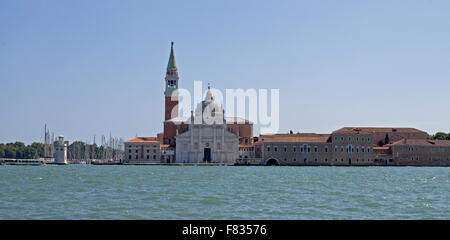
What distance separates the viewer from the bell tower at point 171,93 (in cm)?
9419

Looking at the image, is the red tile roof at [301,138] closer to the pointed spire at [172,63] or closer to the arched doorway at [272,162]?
the arched doorway at [272,162]

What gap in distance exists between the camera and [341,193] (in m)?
27.9

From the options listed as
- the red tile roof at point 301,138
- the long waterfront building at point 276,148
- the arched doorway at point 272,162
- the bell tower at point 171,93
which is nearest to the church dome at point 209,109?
the long waterfront building at point 276,148

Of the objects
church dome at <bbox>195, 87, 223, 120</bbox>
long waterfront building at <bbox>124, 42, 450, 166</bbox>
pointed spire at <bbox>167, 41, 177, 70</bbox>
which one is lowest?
long waterfront building at <bbox>124, 42, 450, 166</bbox>

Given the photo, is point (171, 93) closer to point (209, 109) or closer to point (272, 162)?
point (209, 109)

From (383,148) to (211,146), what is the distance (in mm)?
25628

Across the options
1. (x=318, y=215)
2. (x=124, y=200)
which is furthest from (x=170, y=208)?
(x=318, y=215)

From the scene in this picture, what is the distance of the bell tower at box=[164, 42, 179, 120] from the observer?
9419cm

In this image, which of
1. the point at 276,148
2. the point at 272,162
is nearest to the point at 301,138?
the point at 276,148

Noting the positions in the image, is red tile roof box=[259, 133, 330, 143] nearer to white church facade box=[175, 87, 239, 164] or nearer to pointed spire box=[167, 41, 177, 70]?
white church facade box=[175, 87, 239, 164]

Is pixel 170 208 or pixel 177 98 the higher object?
pixel 177 98

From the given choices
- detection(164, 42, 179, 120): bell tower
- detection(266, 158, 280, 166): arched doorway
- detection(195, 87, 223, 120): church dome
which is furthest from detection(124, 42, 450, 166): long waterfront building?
detection(164, 42, 179, 120): bell tower

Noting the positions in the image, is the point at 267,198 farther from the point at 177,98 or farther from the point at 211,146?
the point at 177,98
